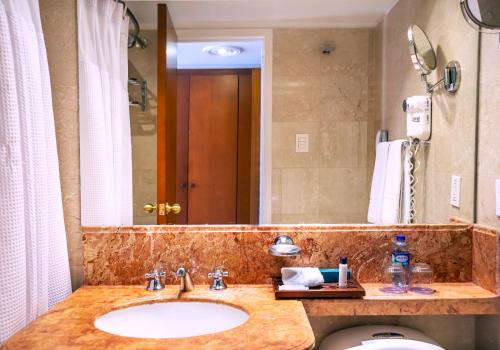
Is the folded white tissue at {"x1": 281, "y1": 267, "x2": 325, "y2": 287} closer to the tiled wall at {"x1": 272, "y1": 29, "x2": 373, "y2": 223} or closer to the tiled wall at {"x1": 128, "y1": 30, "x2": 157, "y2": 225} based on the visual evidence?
the tiled wall at {"x1": 272, "y1": 29, "x2": 373, "y2": 223}

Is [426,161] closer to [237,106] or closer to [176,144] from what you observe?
[237,106]

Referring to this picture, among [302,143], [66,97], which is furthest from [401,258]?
[66,97]

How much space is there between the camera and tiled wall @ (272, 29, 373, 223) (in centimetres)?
136

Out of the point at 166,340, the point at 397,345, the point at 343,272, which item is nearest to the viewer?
the point at 166,340

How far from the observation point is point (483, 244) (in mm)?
1257

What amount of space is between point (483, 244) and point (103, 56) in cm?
142

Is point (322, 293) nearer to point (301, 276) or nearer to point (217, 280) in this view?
point (301, 276)

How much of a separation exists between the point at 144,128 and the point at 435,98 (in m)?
1.05

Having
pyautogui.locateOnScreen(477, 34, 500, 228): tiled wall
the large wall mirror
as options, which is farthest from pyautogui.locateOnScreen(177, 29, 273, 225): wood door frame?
pyautogui.locateOnScreen(477, 34, 500, 228): tiled wall

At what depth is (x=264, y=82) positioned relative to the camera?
1367 mm

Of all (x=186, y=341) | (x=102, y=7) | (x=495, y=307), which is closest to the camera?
(x=186, y=341)

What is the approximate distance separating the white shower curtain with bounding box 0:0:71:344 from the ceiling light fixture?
0.53m

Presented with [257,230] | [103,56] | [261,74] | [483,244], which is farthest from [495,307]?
[103,56]

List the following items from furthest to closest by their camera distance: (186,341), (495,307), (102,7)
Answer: (102,7) → (495,307) → (186,341)
